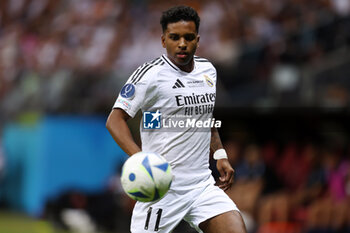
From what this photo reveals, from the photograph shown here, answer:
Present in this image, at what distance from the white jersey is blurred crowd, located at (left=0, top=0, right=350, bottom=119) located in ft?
18.3

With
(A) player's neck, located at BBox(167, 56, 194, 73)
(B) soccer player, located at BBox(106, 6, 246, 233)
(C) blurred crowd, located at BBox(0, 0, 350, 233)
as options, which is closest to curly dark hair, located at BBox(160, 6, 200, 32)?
(B) soccer player, located at BBox(106, 6, 246, 233)

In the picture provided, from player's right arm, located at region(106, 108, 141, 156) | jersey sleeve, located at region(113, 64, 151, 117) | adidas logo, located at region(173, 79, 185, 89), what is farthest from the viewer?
adidas logo, located at region(173, 79, 185, 89)

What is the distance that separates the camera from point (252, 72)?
11.5 m

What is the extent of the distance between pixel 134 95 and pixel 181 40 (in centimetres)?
60

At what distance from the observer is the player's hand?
17.4 feet

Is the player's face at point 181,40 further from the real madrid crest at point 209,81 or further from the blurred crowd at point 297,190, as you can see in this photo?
the blurred crowd at point 297,190

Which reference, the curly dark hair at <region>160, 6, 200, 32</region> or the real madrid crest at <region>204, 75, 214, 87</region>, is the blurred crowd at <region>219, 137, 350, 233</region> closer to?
the real madrid crest at <region>204, 75, 214, 87</region>

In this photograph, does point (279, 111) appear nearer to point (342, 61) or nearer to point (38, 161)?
point (342, 61)

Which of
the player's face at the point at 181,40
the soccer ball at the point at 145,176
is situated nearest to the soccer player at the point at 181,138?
the player's face at the point at 181,40

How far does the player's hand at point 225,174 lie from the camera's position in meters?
5.30

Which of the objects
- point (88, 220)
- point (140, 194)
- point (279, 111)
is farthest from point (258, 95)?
point (140, 194)

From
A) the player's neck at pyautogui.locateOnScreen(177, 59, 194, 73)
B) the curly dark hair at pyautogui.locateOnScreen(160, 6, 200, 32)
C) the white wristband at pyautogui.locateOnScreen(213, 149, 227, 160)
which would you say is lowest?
the white wristband at pyautogui.locateOnScreen(213, 149, 227, 160)

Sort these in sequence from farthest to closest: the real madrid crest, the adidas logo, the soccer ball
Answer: the real madrid crest → the adidas logo → the soccer ball

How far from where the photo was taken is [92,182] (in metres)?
14.0
